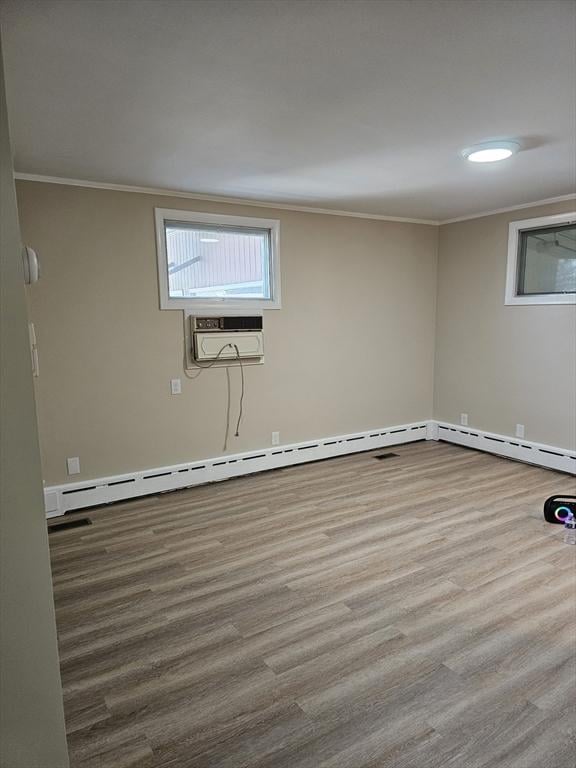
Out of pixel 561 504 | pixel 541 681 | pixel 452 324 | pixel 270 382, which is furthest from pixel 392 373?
pixel 541 681

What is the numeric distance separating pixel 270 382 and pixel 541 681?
3.12m

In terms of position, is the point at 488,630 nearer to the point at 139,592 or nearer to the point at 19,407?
the point at 139,592

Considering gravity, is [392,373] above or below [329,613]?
above

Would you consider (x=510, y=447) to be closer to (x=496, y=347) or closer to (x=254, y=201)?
(x=496, y=347)

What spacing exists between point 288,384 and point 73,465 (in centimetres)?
202

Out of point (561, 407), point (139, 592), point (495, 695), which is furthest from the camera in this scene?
point (561, 407)

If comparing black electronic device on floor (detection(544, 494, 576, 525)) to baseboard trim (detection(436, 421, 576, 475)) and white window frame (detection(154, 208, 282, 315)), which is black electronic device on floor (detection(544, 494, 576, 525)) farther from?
white window frame (detection(154, 208, 282, 315))

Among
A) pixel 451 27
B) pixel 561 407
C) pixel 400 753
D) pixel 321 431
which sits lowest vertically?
pixel 400 753

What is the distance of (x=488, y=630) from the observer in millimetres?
2289

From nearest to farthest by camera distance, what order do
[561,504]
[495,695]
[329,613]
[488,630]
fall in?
[495,695] < [488,630] < [329,613] < [561,504]

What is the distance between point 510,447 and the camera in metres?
4.87

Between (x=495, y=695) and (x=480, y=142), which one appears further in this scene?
(x=480, y=142)

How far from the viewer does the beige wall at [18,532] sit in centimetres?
90

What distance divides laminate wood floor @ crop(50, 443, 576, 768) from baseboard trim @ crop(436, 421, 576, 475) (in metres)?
0.72
